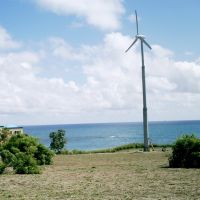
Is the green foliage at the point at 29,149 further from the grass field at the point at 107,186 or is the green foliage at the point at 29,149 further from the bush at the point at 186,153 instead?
the bush at the point at 186,153

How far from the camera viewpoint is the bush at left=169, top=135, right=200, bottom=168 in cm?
3503

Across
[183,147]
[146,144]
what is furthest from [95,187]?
[146,144]

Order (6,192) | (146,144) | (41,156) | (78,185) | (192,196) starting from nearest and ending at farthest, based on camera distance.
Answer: (192,196), (6,192), (78,185), (41,156), (146,144)

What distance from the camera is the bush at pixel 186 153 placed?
115 feet

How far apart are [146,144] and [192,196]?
1586 inches

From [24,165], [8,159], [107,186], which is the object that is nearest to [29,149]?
[8,159]

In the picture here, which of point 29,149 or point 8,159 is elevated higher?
point 29,149

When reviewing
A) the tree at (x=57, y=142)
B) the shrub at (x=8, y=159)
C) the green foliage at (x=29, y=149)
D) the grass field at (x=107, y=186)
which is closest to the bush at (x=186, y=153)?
the grass field at (x=107, y=186)

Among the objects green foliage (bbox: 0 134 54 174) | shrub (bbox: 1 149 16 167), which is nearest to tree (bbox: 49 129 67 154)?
green foliage (bbox: 0 134 54 174)

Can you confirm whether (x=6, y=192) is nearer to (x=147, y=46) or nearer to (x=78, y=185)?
(x=78, y=185)

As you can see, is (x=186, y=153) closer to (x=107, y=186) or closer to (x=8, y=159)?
(x=107, y=186)

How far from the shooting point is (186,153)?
117ft

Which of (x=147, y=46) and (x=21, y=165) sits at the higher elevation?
(x=147, y=46)

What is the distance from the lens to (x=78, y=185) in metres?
24.7
